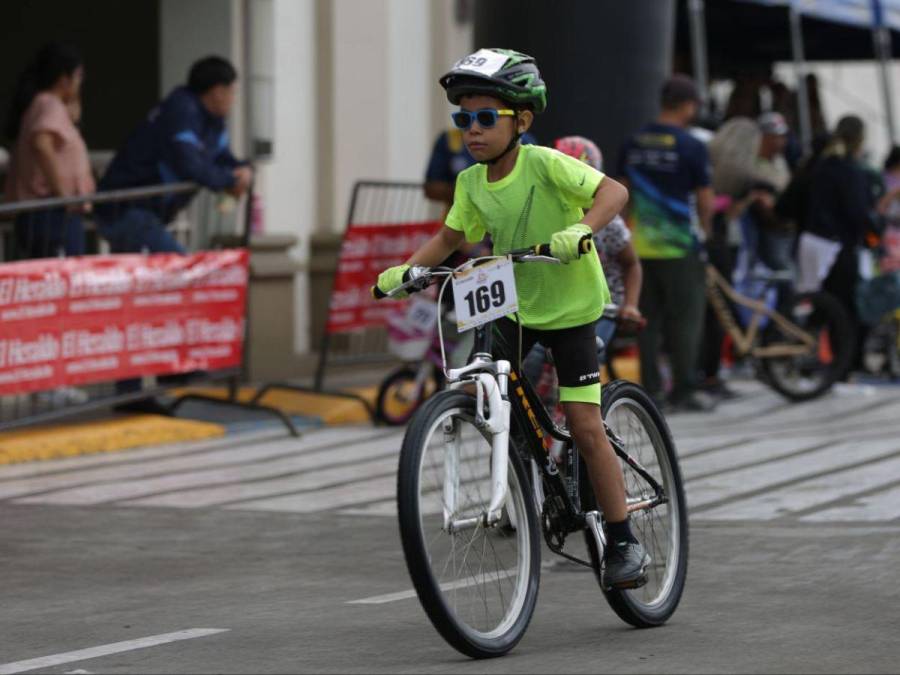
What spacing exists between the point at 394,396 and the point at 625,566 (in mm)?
6270

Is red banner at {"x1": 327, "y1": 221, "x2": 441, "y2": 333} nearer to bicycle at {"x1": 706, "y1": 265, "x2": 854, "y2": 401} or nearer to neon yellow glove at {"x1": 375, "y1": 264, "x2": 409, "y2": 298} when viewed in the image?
bicycle at {"x1": 706, "y1": 265, "x2": 854, "y2": 401}

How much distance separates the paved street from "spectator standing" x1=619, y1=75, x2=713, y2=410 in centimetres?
79

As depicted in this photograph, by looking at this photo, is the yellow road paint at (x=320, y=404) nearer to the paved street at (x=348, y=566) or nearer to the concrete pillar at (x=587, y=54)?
the paved street at (x=348, y=566)

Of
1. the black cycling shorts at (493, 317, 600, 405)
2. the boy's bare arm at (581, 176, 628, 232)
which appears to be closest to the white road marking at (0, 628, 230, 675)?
the black cycling shorts at (493, 317, 600, 405)

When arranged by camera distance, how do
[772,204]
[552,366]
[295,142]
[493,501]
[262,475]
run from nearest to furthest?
1. [493,501]
2. [552,366]
3. [262,475]
4. [772,204]
5. [295,142]

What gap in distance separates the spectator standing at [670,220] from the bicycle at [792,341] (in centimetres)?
110

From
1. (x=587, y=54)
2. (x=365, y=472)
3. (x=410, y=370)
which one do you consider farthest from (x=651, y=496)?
(x=587, y=54)

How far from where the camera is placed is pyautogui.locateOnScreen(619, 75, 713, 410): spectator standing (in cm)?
1208

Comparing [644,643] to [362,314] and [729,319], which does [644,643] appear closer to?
[362,314]

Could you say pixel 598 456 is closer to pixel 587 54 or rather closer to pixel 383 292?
pixel 383 292

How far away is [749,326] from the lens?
13773 millimetres

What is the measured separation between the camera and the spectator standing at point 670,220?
12078 mm

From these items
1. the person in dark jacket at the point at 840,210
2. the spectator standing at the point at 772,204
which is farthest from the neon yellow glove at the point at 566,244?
the spectator standing at the point at 772,204

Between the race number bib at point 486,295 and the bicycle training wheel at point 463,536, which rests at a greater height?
the race number bib at point 486,295
